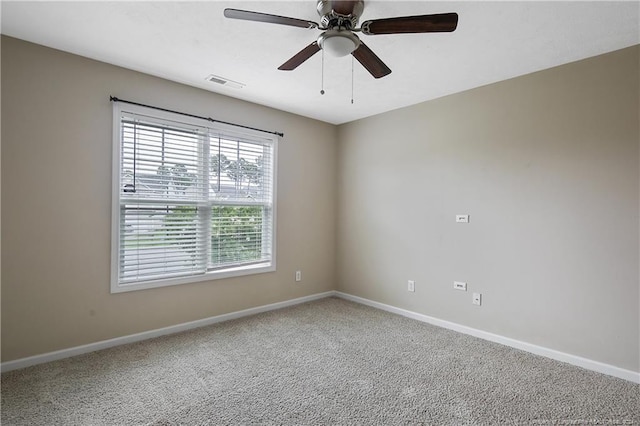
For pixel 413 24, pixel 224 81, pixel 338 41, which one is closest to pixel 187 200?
pixel 224 81

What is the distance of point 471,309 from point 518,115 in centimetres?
196

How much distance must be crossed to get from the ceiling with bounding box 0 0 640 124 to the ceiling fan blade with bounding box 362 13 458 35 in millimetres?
308

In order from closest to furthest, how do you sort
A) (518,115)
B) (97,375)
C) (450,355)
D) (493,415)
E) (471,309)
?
(493,415), (97,375), (450,355), (518,115), (471,309)

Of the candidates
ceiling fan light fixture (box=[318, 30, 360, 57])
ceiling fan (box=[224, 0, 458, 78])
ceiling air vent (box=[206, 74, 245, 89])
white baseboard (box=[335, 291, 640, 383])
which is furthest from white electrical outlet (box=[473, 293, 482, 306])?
ceiling air vent (box=[206, 74, 245, 89])

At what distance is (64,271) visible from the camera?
2.66m

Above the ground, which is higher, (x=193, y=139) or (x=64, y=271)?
(x=193, y=139)

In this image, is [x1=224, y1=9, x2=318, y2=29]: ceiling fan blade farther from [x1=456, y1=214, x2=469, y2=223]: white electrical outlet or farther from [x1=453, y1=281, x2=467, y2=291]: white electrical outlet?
[x1=453, y1=281, x2=467, y2=291]: white electrical outlet

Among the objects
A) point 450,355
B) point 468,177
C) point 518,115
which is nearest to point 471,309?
point 450,355

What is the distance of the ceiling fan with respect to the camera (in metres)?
1.72

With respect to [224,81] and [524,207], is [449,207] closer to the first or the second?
[524,207]

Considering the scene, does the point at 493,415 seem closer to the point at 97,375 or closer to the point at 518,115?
the point at 518,115

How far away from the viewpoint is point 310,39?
245cm

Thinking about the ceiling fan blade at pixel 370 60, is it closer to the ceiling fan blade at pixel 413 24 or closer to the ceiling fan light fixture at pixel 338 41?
the ceiling fan light fixture at pixel 338 41

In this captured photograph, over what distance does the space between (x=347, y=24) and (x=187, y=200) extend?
7.55 ft
